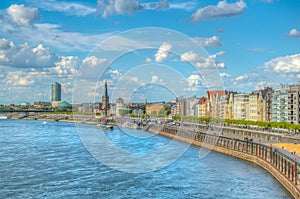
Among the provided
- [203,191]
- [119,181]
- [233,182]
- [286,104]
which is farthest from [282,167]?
[286,104]

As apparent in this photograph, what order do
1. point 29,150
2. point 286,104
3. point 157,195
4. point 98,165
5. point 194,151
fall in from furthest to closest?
point 286,104 → point 194,151 → point 29,150 → point 98,165 → point 157,195

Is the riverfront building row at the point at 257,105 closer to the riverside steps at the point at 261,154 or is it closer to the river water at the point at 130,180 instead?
the riverside steps at the point at 261,154

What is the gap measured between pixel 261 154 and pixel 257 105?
63941 mm

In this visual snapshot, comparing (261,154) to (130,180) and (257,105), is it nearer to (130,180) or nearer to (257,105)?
(130,180)

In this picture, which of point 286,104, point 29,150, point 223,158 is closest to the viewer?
point 223,158

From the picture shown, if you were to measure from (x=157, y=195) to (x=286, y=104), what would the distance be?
6400 centimetres

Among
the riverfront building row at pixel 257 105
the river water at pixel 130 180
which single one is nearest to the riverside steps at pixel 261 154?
the river water at pixel 130 180

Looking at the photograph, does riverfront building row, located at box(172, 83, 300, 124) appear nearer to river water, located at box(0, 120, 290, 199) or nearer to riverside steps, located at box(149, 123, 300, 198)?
riverside steps, located at box(149, 123, 300, 198)

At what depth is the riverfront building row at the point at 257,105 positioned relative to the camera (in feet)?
268

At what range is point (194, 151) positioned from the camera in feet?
161

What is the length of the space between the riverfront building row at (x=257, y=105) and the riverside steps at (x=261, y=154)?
24247 millimetres

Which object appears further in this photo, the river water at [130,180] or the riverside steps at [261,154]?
the river water at [130,180]

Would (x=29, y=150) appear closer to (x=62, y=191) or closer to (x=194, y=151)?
(x=194, y=151)

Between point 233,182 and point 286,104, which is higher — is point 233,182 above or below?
below
